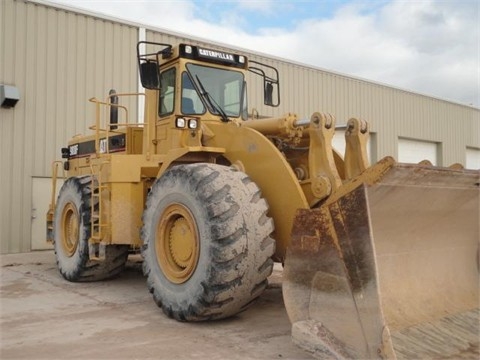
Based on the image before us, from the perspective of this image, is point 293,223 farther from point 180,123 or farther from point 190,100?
point 190,100

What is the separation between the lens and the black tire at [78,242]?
6840mm

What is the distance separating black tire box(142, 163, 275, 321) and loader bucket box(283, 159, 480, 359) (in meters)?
0.51

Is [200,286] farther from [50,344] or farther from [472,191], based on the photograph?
[472,191]

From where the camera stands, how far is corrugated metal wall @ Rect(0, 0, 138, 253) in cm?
1069

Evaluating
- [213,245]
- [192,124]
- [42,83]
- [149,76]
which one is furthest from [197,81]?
[42,83]

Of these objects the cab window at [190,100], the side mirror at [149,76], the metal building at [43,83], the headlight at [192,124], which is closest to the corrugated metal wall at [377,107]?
the metal building at [43,83]

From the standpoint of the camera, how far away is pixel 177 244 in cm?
504

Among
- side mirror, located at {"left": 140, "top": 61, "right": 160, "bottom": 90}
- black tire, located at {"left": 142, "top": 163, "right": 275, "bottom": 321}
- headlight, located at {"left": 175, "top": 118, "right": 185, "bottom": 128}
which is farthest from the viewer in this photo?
side mirror, located at {"left": 140, "top": 61, "right": 160, "bottom": 90}

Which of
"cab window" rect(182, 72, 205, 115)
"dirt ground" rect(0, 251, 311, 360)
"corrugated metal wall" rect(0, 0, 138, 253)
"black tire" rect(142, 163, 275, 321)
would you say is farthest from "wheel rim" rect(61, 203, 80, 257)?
"corrugated metal wall" rect(0, 0, 138, 253)

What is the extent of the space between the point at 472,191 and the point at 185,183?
8.30 ft

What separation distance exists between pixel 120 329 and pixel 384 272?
8.01 ft

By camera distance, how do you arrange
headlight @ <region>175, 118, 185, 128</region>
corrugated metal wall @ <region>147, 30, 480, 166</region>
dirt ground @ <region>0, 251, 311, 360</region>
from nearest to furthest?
dirt ground @ <region>0, 251, 311, 360</region>
headlight @ <region>175, 118, 185, 128</region>
corrugated metal wall @ <region>147, 30, 480, 166</region>

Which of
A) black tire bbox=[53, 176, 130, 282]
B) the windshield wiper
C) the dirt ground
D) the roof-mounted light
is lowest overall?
the dirt ground

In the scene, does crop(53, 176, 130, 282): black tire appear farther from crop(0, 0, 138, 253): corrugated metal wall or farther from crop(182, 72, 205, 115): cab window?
crop(0, 0, 138, 253): corrugated metal wall
